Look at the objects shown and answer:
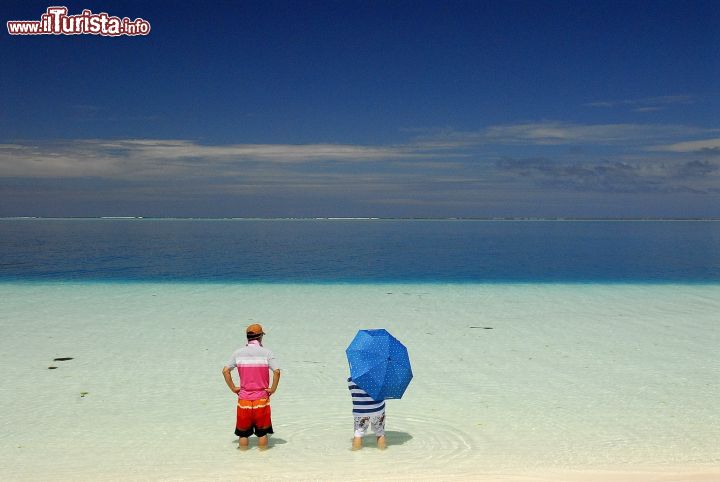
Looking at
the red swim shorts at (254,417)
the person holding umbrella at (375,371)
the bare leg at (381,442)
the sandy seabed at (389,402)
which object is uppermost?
the person holding umbrella at (375,371)

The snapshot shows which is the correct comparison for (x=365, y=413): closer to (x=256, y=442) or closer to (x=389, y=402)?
(x=256, y=442)

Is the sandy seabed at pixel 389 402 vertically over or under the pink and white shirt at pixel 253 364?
under

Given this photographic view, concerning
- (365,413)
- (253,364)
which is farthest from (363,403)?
(253,364)

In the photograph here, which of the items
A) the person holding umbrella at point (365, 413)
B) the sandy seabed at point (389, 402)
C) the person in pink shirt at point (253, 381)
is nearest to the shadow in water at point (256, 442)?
the sandy seabed at point (389, 402)

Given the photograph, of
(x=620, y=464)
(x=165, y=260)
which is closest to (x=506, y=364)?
(x=620, y=464)

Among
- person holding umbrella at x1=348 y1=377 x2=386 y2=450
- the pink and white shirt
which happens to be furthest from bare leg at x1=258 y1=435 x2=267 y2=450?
person holding umbrella at x1=348 y1=377 x2=386 y2=450

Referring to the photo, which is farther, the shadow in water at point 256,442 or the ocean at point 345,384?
the shadow in water at point 256,442

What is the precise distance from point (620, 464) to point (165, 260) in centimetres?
3526

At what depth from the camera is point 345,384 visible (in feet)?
32.9

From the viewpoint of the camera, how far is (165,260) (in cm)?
3888

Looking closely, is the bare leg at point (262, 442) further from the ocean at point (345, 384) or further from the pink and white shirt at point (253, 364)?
the pink and white shirt at point (253, 364)

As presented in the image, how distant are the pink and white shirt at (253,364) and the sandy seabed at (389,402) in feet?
2.61

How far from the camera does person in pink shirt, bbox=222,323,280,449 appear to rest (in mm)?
6145

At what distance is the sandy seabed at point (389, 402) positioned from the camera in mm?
6426
